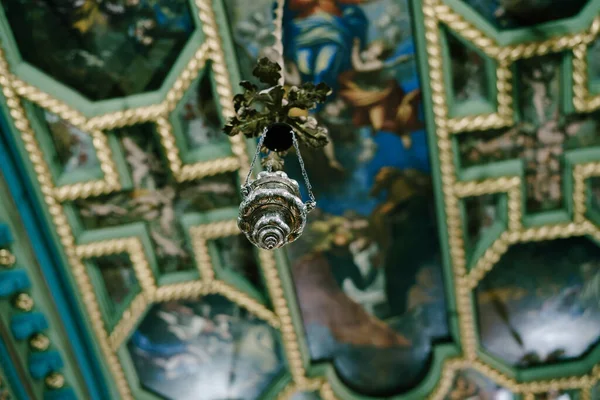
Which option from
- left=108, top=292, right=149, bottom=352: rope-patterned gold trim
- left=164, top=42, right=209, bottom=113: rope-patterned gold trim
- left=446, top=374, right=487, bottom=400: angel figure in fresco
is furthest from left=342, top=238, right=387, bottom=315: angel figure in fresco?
left=164, top=42, right=209, bottom=113: rope-patterned gold trim

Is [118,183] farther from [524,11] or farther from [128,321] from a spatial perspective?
[524,11]

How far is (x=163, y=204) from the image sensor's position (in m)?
5.24

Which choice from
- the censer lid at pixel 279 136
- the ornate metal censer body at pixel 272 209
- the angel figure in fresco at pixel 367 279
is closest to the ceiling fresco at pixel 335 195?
the angel figure in fresco at pixel 367 279

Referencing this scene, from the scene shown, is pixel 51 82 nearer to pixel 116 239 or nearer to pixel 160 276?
pixel 116 239

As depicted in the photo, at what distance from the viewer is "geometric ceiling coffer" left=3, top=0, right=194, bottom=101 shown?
4621mm

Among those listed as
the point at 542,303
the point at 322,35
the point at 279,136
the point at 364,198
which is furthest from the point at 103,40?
the point at 542,303

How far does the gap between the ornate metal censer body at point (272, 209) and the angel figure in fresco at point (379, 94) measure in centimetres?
163

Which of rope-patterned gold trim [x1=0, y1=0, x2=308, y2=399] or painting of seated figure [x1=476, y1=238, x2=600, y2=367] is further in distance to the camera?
painting of seated figure [x1=476, y1=238, x2=600, y2=367]

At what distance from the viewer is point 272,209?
3.21 metres

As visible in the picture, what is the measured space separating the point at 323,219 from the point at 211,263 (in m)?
0.99

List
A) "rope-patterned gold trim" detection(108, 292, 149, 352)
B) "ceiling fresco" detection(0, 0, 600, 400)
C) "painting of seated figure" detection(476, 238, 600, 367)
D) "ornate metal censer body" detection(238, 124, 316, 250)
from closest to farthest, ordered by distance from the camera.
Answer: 1. "ornate metal censer body" detection(238, 124, 316, 250)
2. "ceiling fresco" detection(0, 0, 600, 400)
3. "painting of seated figure" detection(476, 238, 600, 367)
4. "rope-patterned gold trim" detection(108, 292, 149, 352)

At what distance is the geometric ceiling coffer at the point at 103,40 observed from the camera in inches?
182

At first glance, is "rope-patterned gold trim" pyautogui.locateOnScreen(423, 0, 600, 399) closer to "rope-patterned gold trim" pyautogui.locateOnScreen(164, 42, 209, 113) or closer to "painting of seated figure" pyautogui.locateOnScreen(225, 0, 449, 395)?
"painting of seated figure" pyautogui.locateOnScreen(225, 0, 449, 395)

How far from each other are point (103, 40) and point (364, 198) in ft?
7.53
